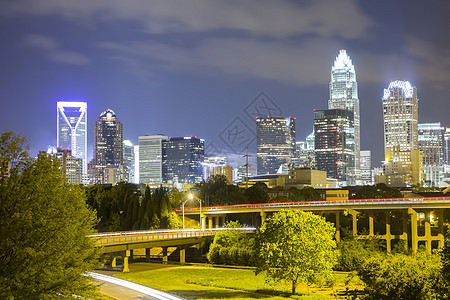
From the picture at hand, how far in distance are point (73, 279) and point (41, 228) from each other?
462cm

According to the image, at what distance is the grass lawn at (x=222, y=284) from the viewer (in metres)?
72.7

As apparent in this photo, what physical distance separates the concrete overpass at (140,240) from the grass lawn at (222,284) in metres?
4.23

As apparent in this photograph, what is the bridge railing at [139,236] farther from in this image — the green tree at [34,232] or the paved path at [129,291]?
the green tree at [34,232]

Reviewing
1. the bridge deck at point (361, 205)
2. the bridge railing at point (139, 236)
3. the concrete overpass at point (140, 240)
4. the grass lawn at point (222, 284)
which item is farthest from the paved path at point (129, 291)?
the bridge deck at point (361, 205)

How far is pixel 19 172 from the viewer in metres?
44.2

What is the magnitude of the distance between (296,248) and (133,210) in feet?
308

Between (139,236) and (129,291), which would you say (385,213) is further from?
(129,291)

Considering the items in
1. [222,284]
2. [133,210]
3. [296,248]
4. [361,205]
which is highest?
[361,205]

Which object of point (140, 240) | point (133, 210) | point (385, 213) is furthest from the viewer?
point (133, 210)

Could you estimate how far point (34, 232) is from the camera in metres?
41.6

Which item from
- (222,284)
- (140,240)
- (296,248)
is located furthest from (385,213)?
(296,248)

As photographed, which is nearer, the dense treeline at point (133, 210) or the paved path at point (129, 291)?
the paved path at point (129, 291)

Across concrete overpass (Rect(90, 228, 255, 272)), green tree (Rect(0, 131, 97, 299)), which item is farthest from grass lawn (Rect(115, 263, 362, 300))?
green tree (Rect(0, 131, 97, 299))

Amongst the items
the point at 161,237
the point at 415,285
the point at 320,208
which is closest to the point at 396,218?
the point at 320,208
